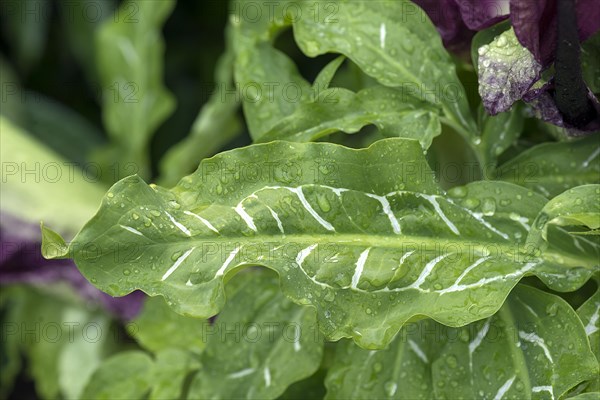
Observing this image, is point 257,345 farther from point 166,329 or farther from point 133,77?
point 133,77

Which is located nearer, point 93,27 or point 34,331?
point 34,331

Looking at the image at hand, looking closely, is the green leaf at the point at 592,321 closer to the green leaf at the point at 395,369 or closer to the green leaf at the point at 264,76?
the green leaf at the point at 395,369

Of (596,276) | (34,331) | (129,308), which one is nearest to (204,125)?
(129,308)

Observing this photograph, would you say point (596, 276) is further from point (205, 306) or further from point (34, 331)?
point (34, 331)

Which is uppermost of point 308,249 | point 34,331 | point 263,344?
point 308,249

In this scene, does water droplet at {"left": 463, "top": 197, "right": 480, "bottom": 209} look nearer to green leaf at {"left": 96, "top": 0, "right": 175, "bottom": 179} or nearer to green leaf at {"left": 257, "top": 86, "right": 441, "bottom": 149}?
green leaf at {"left": 257, "top": 86, "right": 441, "bottom": 149}

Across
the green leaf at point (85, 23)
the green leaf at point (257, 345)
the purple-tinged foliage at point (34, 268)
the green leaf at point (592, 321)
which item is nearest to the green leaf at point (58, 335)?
the purple-tinged foliage at point (34, 268)
